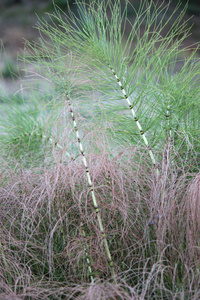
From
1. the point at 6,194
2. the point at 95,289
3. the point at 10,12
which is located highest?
the point at 10,12

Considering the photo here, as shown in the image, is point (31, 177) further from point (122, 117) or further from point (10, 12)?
point (10, 12)

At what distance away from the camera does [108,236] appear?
0.39 metres

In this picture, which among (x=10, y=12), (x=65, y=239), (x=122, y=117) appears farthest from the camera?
(x=10, y=12)

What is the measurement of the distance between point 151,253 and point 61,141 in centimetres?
18

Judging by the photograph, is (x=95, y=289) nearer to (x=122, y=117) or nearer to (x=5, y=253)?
(x=5, y=253)

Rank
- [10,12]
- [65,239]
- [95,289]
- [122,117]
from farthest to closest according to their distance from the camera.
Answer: [10,12] → [122,117] → [65,239] → [95,289]

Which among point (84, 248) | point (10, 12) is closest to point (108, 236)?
point (84, 248)

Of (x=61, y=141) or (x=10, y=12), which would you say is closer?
(x=61, y=141)

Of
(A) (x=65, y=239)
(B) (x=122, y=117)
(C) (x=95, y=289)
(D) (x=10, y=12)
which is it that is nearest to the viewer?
(C) (x=95, y=289)

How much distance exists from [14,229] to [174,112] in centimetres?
30

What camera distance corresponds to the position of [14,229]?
1.48 feet

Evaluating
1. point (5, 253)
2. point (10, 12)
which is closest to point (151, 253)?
point (5, 253)

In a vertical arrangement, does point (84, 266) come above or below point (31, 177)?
below

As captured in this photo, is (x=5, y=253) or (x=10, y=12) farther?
(x=10, y=12)
